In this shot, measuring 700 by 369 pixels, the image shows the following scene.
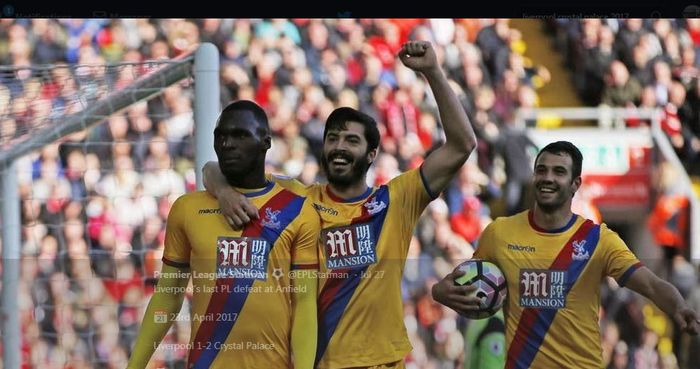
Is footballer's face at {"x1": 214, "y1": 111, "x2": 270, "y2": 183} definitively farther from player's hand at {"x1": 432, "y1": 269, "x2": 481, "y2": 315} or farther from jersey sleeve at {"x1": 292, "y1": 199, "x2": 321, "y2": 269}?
player's hand at {"x1": 432, "y1": 269, "x2": 481, "y2": 315}

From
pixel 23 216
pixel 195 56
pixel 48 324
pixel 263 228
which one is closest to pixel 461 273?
pixel 263 228

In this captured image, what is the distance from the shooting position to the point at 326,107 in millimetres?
6113

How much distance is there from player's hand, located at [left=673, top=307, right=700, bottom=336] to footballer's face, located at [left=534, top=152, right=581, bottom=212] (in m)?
0.51

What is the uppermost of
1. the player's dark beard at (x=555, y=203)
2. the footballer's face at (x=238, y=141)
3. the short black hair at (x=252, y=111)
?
the short black hair at (x=252, y=111)

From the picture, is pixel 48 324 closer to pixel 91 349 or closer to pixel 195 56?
pixel 91 349

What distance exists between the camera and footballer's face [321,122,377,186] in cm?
312

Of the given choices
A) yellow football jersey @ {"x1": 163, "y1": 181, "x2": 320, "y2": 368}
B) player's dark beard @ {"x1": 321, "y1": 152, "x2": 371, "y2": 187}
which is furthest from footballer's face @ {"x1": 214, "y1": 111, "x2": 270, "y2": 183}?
player's dark beard @ {"x1": 321, "y1": 152, "x2": 371, "y2": 187}

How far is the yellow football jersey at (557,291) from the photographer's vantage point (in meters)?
3.39

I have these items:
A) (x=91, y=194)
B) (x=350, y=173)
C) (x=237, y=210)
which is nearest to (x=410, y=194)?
(x=350, y=173)

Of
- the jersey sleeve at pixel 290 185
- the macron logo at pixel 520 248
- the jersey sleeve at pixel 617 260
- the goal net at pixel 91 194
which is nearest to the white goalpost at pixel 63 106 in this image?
the goal net at pixel 91 194

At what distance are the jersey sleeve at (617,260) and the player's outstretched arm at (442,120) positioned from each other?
57cm

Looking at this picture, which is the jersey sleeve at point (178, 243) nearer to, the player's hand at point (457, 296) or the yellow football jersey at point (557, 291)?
the player's hand at point (457, 296)

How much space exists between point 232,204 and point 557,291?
1.05 meters

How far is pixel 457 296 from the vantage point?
3.32 metres
